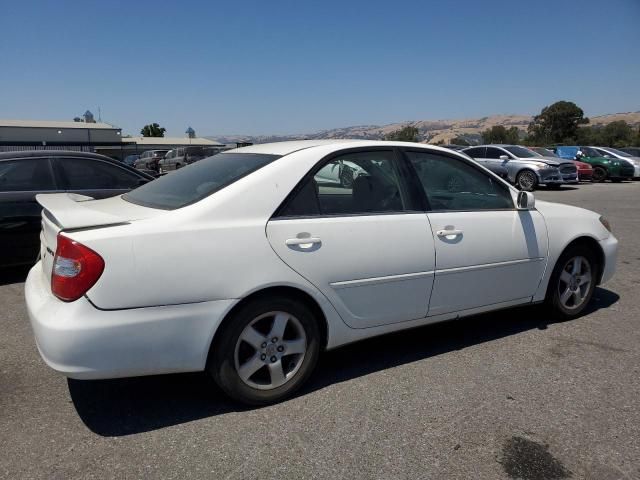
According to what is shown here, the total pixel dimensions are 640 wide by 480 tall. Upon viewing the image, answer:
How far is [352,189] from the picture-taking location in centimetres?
344

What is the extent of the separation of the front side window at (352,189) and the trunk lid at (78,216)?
0.86 m

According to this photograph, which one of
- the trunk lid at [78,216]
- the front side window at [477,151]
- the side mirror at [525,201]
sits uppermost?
the trunk lid at [78,216]

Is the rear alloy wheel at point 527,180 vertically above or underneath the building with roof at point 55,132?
underneath

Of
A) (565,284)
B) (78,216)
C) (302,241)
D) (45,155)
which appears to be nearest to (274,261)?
(302,241)

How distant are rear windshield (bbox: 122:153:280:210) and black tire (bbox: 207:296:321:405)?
0.72m

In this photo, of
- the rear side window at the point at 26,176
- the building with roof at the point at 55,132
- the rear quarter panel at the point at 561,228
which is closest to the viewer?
the rear quarter panel at the point at 561,228

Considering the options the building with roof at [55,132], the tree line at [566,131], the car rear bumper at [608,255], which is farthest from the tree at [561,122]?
the car rear bumper at [608,255]

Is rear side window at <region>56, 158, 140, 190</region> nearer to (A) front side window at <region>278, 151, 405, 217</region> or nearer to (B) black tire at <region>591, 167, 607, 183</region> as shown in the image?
(A) front side window at <region>278, 151, 405, 217</region>

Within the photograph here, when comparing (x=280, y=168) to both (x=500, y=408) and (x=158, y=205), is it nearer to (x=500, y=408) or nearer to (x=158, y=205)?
(x=158, y=205)

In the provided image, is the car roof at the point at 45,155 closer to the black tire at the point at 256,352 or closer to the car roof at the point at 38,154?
the car roof at the point at 38,154

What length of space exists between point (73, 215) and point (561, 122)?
71.3 metres

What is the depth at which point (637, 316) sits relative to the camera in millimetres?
A: 4637

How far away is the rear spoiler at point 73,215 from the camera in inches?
109

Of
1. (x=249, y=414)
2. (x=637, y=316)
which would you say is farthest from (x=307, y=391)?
(x=637, y=316)
